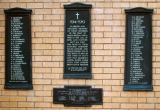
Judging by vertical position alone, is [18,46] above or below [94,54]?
above

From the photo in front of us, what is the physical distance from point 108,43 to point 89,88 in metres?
0.88

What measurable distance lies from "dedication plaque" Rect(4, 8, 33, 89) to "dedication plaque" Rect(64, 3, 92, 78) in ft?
2.27

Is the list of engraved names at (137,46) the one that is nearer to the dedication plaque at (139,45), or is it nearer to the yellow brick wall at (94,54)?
the dedication plaque at (139,45)

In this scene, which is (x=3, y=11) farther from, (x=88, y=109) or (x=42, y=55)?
(x=88, y=109)

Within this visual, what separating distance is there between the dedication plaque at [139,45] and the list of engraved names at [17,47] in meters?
1.91

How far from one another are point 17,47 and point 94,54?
1.41 meters

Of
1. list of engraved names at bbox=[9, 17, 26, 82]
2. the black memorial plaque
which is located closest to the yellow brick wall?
the black memorial plaque

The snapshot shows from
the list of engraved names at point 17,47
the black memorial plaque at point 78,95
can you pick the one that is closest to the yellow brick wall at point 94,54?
the black memorial plaque at point 78,95

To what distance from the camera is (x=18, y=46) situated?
4.80m

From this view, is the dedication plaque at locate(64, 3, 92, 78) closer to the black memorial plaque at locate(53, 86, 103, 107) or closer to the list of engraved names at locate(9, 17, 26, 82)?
the black memorial plaque at locate(53, 86, 103, 107)

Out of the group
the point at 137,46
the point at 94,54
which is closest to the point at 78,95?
the point at 94,54

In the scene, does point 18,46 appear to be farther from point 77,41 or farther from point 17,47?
point 77,41

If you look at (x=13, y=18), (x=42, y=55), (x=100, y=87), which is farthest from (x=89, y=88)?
(x=13, y=18)

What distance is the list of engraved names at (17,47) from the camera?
15.7 ft
